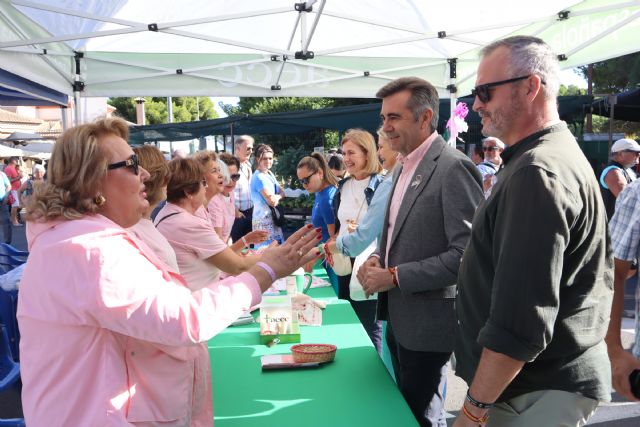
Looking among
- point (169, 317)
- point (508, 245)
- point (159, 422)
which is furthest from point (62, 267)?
point (508, 245)

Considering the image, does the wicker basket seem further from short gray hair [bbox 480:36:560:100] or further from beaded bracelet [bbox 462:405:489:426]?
short gray hair [bbox 480:36:560:100]

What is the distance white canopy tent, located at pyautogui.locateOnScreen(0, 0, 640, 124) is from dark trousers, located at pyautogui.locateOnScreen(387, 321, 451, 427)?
3308mm

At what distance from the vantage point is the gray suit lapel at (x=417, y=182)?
2.17 m

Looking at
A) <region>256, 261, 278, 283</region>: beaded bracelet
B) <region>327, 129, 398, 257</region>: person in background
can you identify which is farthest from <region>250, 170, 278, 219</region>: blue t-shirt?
<region>256, 261, 278, 283</region>: beaded bracelet

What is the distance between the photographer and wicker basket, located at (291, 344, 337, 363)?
2.20 meters

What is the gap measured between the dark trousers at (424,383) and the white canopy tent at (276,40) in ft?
10.9

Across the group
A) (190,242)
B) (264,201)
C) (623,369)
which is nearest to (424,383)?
(623,369)

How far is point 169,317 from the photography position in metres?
1.30

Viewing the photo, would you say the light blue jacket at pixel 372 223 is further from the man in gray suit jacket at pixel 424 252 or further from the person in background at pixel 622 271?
the person in background at pixel 622 271

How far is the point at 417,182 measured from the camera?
2.19 m

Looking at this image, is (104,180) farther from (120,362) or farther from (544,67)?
(544,67)

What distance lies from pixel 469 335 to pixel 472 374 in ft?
0.38

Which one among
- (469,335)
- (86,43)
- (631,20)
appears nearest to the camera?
(469,335)

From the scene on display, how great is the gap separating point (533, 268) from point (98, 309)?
97 centimetres
